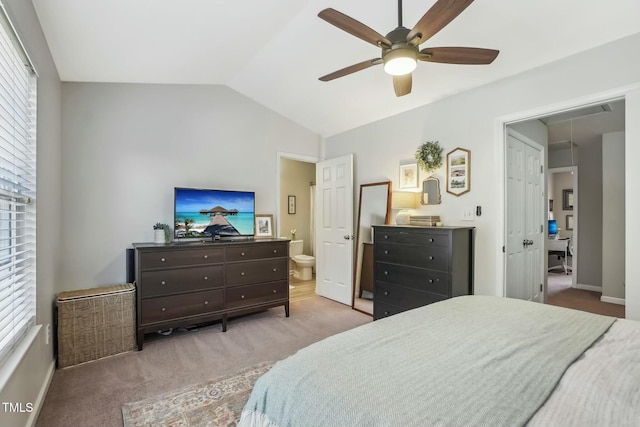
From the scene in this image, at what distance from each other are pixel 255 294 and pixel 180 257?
0.94 metres

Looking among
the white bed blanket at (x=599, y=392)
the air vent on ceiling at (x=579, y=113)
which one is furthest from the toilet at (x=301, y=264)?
the white bed blanket at (x=599, y=392)

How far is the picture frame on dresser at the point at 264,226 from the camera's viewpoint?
4.17 meters

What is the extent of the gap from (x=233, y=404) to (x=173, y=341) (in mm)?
1336

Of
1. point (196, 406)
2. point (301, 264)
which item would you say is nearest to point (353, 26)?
point (196, 406)

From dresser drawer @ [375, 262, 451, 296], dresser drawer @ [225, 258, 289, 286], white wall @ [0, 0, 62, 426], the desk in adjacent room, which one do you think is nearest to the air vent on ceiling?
dresser drawer @ [375, 262, 451, 296]

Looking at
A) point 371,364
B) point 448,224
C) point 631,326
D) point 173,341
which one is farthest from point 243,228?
point 631,326

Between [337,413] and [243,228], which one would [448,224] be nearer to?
[243,228]

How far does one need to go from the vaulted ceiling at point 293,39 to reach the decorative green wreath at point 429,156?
490 mm

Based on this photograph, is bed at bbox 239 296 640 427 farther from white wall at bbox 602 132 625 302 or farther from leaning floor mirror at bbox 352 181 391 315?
white wall at bbox 602 132 625 302

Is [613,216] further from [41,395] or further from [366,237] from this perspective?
[41,395]

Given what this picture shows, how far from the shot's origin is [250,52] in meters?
3.08

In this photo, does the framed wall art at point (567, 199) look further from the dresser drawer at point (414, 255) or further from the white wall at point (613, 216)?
the dresser drawer at point (414, 255)

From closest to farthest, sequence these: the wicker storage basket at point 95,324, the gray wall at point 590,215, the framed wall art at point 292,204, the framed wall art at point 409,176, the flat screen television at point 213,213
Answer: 1. the wicker storage basket at point 95,324
2. the flat screen television at point 213,213
3. the framed wall art at point 409,176
4. the gray wall at point 590,215
5. the framed wall art at point 292,204

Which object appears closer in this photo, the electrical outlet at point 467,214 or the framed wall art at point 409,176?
A: the electrical outlet at point 467,214
